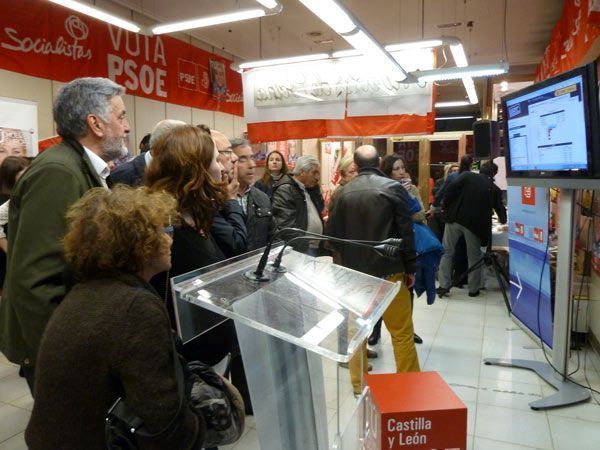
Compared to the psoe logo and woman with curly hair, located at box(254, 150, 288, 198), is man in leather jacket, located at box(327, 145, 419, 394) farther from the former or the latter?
the psoe logo

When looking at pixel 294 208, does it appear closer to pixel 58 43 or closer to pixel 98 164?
pixel 98 164

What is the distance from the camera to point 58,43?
473 cm

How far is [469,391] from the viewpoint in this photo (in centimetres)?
309

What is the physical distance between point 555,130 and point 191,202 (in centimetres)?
226

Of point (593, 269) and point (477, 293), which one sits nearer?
point (593, 269)

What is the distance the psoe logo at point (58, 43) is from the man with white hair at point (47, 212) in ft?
11.3

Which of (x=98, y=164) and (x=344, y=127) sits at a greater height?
(x=344, y=127)

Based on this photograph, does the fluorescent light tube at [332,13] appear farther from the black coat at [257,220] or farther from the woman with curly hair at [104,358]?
the woman with curly hair at [104,358]

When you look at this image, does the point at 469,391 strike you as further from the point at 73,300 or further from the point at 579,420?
the point at 73,300

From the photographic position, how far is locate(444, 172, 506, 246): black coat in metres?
5.38

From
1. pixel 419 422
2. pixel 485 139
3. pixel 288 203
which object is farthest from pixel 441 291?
pixel 419 422

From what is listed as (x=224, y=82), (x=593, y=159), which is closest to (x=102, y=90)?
(x=593, y=159)

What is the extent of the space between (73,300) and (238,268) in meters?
0.43

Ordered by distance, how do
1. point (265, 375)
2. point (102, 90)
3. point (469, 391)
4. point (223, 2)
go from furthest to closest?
point (223, 2), point (469, 391), point (102, 90), point (265, 375)
